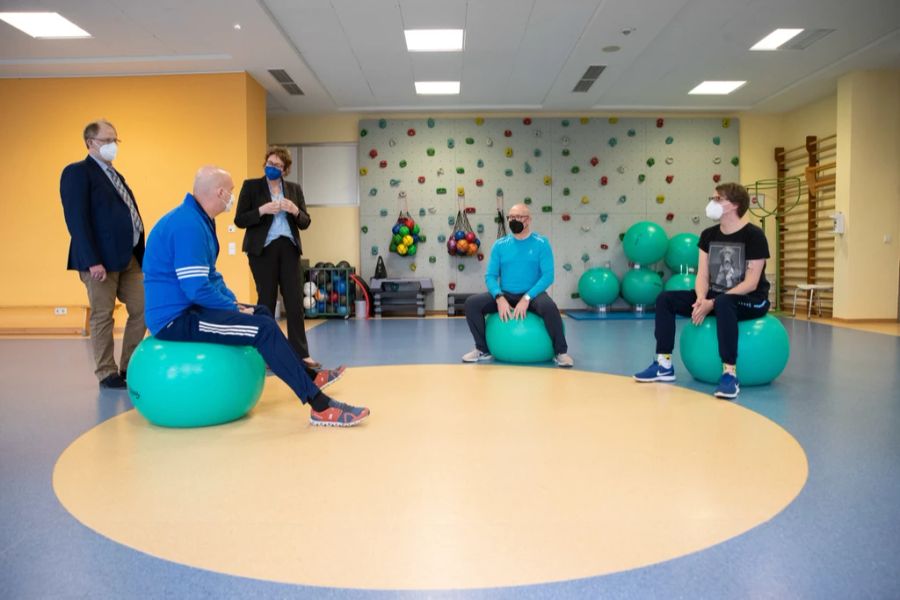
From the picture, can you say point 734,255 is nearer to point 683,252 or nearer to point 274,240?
point 274,240

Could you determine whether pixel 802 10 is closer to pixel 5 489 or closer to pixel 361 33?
pixel 361 33

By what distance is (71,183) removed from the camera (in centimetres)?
350

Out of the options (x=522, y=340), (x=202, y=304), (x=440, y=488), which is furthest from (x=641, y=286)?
(x=440, y=488)

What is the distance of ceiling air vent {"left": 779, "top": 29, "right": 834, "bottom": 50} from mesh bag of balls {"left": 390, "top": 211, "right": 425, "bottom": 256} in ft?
17.3

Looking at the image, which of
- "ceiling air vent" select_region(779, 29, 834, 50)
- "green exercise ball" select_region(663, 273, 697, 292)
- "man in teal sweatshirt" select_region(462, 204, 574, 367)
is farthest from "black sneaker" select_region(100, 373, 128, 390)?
"ceiling air vent" select_region(779, 29, 834, 50)

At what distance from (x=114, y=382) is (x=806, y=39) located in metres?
A: 7.39

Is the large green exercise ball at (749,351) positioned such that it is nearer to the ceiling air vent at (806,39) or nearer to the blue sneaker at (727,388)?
the blue sneaker at (727,388)

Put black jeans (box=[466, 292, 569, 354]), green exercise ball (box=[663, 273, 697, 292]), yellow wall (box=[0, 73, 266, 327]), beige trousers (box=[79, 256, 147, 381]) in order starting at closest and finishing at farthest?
beige trousers (box=[79, 256, 147, 381]) < black jeans (box=[466, 292, 569, 354]) < yellow wall (box=[0, 73, 266, 327]) < green exercise ball (box=[663, 273, 697, 292])

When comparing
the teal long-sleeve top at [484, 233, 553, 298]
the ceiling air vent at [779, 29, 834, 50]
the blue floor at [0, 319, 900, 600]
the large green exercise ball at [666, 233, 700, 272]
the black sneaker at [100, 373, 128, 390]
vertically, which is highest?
the ceiling air vent at [779, 29, 834, 50]

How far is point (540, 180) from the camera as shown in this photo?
9.48 meters

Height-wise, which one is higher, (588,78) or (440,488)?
(588,78)

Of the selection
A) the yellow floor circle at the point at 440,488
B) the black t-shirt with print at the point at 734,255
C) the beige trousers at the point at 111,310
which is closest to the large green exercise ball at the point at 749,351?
the black t-shirt with print at the point at 734,255

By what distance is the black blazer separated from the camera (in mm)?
3818

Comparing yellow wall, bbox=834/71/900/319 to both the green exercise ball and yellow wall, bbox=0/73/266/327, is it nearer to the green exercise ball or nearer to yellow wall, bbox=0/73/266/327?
the green exercise ball
